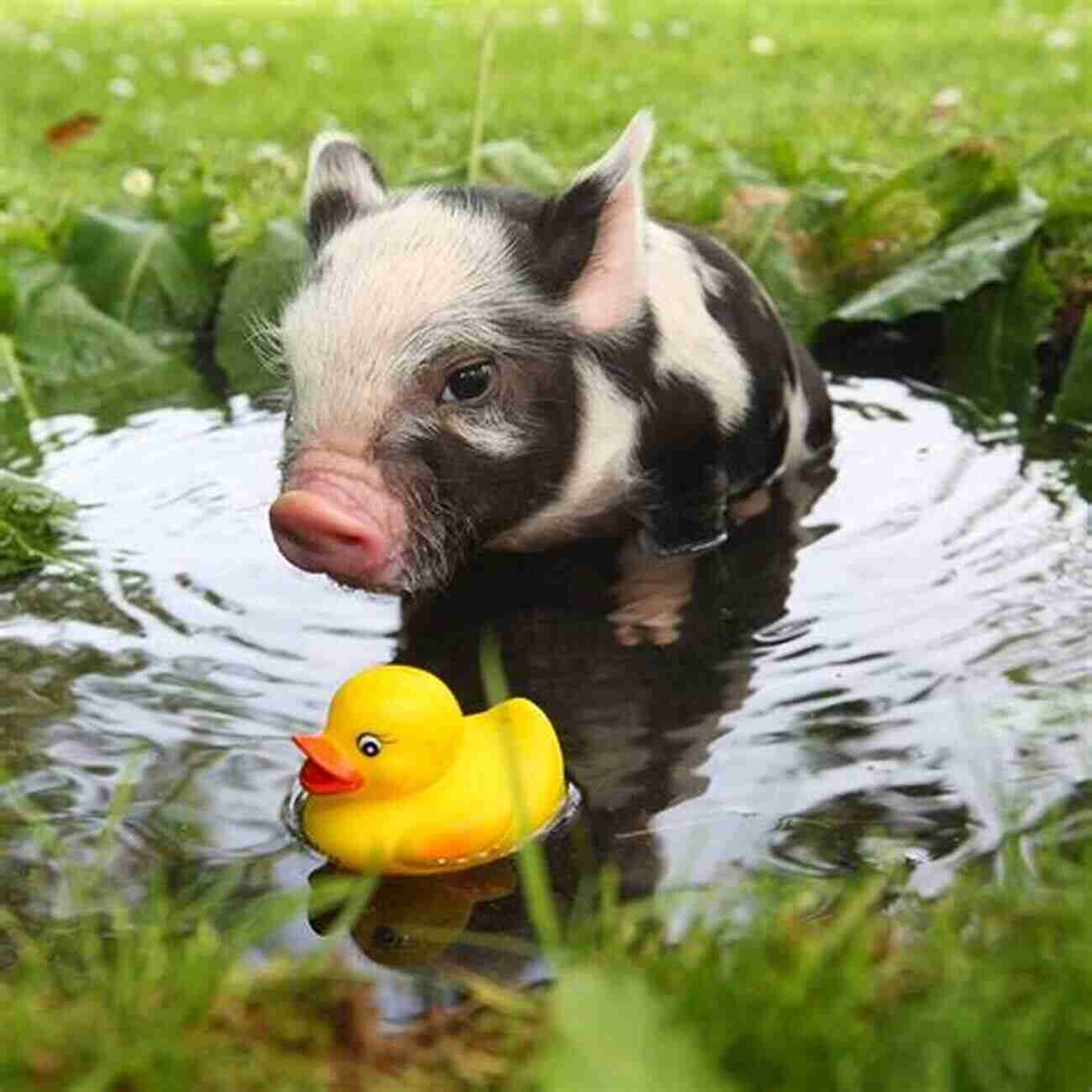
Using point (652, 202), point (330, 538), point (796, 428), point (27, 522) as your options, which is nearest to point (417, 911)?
point (330, 538)

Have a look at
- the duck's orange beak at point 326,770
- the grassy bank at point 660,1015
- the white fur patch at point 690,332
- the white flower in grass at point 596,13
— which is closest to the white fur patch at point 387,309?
the white fur patch at point 690,332

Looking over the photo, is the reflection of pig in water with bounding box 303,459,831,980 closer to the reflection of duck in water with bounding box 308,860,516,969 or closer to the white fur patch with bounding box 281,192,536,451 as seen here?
the reflection of duck in water with bounding box 308,860,516,969

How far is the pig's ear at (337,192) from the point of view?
4188 millimetres

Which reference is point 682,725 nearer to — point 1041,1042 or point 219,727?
Result: point 219,727

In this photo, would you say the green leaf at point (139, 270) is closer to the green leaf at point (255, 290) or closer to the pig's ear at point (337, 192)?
the green leaf at point (255, 290)

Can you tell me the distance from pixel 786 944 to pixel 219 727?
1.56 meters

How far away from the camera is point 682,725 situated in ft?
11.5

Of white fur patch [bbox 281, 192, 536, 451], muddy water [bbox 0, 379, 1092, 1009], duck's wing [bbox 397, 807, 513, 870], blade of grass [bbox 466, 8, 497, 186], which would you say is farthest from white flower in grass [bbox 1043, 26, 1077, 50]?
duck's wing [bbox 397, 807, 513, 870]

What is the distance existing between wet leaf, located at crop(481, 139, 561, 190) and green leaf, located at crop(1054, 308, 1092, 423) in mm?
1893

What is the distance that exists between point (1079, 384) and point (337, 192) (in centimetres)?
203

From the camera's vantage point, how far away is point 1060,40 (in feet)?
34.2

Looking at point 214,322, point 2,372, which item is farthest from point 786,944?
point 214,322

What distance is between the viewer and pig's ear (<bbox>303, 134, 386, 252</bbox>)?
419 centimetres

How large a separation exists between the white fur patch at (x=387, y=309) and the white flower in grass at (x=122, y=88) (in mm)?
6358
